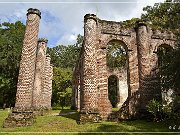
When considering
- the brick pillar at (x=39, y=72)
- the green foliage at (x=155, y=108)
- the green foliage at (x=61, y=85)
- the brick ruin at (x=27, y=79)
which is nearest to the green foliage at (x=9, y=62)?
the green foliage at (x=61, y=85)

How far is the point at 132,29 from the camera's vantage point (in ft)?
63.5

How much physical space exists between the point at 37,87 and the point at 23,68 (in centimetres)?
696

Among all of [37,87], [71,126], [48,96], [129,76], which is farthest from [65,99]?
[71,126]

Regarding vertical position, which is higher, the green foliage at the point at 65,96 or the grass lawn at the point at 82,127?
the green foliage at the point at 65,96

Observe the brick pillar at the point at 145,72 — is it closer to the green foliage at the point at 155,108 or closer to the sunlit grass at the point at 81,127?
the green foliage at the point at 155,108

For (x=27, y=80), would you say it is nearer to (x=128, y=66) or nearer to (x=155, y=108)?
(x=128, y=66)

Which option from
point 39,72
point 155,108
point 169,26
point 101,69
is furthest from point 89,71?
point 169,26

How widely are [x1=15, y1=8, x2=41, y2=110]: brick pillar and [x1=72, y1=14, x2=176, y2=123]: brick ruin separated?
331cm

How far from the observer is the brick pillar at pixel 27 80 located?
1517cm

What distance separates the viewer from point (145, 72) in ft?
59.3

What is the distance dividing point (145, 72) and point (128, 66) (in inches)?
50.6

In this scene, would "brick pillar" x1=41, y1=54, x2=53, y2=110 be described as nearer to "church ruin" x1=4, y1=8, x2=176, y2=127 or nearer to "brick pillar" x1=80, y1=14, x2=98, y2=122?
"church ruin" x1=4, y1=8, x2=176, y2=127

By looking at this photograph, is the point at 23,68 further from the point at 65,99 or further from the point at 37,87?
the point at 65,99

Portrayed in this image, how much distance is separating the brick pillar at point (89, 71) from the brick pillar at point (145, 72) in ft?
11.6
